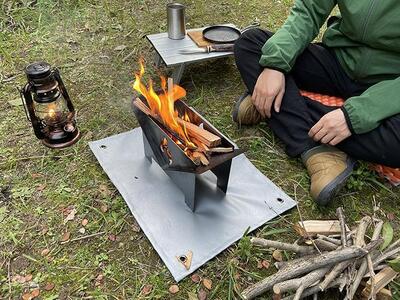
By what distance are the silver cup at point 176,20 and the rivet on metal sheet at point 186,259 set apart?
6.01 ft

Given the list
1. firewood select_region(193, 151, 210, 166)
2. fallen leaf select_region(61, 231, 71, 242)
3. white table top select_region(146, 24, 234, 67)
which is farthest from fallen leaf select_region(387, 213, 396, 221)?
fallen leaf select_region(61, 231, 71, 242)

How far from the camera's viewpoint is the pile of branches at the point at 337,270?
5.15 feet

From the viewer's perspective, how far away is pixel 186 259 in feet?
6.23

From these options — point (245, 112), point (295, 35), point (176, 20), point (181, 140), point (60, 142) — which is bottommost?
point (60, 142)

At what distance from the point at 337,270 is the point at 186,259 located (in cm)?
72

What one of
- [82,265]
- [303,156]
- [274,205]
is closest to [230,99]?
[303,156]

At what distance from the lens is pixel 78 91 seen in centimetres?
302

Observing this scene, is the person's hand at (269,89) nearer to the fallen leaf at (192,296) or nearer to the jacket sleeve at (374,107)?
the jacket sleeve at (374,107)

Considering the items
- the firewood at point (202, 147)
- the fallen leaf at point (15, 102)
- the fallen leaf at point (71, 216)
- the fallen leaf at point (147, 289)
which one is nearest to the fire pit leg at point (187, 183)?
the firewood at point (202, 147)

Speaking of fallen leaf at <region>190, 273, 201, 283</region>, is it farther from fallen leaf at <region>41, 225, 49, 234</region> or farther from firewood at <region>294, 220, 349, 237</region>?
fallen leaf at <region>41, 225, 49, 234</region>

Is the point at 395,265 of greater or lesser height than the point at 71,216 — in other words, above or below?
above

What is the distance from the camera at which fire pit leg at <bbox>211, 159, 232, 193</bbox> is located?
6.73 feet

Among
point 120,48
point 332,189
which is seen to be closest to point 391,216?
point 332,189

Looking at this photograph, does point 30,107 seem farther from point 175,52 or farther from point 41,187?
point 175,52
